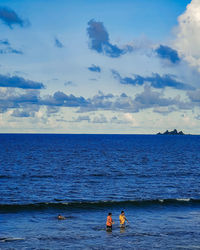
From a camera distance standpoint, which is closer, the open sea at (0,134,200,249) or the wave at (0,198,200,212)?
the open sea at (0,134,200,249)

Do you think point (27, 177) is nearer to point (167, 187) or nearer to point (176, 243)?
point (167, 187)

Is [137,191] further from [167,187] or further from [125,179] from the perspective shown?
[125,179]

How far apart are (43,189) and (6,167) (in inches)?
1250

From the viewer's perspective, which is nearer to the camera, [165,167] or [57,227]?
[57,227]

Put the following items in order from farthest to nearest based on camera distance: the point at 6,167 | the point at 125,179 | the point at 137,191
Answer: the point at 6,167 → the point at 125,179 → the point at 137,191

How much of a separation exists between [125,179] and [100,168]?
1902cm

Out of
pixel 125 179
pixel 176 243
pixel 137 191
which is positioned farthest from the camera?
pixel 125 179

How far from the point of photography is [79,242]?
32.0 metres

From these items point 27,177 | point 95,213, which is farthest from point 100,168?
point 95,213

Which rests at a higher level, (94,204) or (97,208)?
(94,204)

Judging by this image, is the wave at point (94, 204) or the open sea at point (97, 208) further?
the wave at point (94, 204)

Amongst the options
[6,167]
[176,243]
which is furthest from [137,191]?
[6,167]

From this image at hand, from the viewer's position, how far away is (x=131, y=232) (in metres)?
35.3

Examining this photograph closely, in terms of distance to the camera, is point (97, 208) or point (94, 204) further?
point (94, 204)
